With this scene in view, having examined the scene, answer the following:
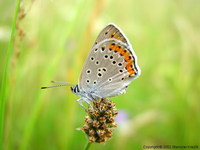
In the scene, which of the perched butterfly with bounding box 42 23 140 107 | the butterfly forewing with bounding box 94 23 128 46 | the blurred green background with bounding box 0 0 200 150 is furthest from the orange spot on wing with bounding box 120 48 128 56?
the blurred green background with bounding box 0 0 200 150

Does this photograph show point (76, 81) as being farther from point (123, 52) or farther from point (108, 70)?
point (123, 52)

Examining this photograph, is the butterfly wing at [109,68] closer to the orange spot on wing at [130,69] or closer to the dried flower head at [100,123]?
the orange spot on wing at [130,69]

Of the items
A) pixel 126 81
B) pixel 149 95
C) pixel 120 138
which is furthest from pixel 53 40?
pixel 126 81

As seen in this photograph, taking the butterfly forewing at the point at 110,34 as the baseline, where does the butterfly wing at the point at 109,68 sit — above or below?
below

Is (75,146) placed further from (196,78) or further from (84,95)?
(196,78)

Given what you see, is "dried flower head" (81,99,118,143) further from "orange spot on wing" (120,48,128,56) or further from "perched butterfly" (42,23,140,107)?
"orange spot on wing" (120,48,128,56)

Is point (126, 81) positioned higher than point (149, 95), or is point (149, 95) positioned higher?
point (149, 95)

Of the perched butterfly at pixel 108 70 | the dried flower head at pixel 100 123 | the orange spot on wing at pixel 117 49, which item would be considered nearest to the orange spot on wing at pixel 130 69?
the perched butterfly at pixel 108 70
